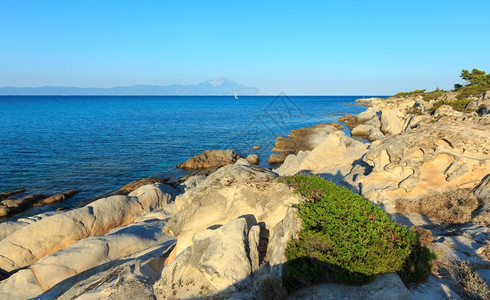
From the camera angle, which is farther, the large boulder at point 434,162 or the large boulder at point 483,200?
the large boulder at point 434,162

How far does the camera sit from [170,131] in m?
67.8

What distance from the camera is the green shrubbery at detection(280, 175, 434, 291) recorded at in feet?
25.7

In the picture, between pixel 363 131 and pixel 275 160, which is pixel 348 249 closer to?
pixel 275 160

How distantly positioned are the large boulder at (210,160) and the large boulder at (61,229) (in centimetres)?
1685

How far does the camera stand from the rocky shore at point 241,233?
8719 mm

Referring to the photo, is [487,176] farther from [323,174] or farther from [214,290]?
[214,290]

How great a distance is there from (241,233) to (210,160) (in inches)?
1205

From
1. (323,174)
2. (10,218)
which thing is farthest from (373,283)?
(10,218)

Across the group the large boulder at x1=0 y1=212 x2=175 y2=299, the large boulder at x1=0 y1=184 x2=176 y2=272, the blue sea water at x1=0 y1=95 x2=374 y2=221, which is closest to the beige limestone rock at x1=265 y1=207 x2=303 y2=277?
the large boulder at x1=0 y1=212 x2=175 y2=299

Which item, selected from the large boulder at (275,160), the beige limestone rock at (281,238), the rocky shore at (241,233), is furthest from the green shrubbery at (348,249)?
the large boulder at (275,160)

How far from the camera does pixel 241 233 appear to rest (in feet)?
30.3

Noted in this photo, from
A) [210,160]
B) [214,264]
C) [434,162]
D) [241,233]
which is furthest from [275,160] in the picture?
[214,264]

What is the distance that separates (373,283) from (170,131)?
63.9 meters

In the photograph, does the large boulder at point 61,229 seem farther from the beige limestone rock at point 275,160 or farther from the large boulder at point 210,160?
the beige limestone rock at point 275,160
